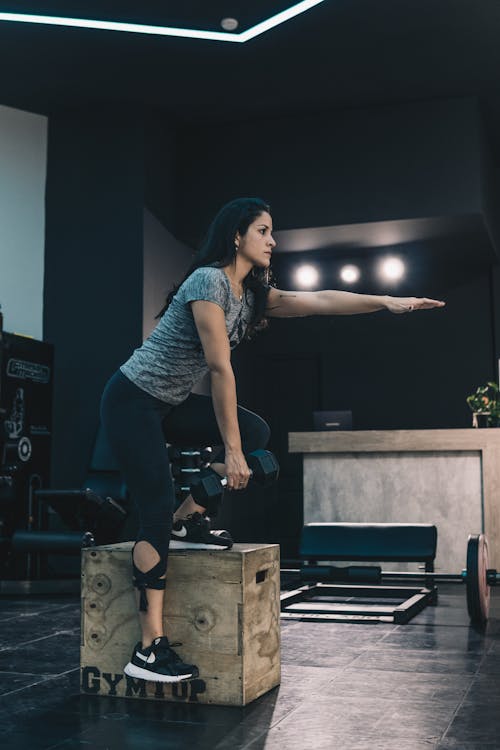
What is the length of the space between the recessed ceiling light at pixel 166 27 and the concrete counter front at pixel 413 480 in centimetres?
269

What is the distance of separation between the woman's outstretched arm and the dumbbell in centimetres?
49

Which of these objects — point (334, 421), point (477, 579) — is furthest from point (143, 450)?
point (334, 421)

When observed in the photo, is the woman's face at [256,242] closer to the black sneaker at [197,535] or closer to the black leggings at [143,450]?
the black leggings at [143,450]

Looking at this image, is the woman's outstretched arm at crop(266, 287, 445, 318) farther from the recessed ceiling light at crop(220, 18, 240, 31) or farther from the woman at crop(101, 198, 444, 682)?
the recessed ceiling light at crop(220, 18, 240, 31)

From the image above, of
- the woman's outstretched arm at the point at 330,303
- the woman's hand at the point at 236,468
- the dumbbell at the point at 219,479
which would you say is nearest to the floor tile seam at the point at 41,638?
the dumbbell at the point at 219,479

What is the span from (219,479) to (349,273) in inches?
207

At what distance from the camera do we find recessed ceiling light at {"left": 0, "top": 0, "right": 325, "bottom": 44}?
193 inches

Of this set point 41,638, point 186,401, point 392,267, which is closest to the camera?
point 186,401

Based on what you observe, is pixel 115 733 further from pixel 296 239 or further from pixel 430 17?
pixel 296 239

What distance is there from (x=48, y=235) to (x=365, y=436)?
276 cm

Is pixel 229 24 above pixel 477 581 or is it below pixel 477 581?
above

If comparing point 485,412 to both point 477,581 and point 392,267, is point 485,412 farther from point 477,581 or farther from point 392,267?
point 477,581

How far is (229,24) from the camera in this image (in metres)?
5.04

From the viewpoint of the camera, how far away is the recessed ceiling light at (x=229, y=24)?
16.4 ft
